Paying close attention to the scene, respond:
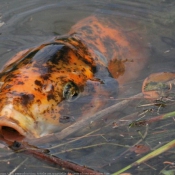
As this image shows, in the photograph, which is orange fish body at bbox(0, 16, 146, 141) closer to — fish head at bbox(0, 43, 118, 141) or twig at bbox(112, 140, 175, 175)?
fish head at bbox(0, 43, 118, 141)

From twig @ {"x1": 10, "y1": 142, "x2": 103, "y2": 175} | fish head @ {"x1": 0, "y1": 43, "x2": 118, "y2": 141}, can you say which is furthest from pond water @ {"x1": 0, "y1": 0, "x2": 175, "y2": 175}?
fish head @ {"x1": 0, "y1": 43, "x2": 118, "y2": 141}

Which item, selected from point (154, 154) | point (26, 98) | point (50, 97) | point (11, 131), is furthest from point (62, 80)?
point (154, 154)

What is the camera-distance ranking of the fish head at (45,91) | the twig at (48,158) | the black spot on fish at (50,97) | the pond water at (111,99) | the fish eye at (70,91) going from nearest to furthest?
the twig at (48,158) < the pond water at (111,99) < the fish head at (45,91) < the black spot on fish at (50,97) < the fish eye at (70,91)

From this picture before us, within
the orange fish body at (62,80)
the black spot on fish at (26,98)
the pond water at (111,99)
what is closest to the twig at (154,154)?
the pond water at (111,99)

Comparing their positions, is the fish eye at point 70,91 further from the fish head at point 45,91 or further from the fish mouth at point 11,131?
the fish mouth at point 11,131

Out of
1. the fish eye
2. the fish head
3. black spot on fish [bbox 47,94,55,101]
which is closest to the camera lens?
the fish head
